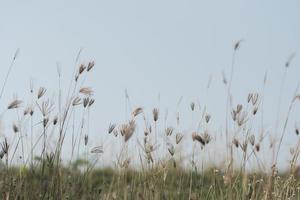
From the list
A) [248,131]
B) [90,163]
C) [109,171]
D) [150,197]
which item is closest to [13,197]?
[90,163]

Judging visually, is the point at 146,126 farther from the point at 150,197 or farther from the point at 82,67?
the point at 82,67

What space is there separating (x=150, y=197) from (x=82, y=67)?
0.89m

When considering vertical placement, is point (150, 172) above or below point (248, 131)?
below

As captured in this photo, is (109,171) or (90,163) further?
(109,171)

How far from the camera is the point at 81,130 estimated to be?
328cm

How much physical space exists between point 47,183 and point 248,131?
1.31 metres

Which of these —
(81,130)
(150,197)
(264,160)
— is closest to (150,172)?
(150,197)

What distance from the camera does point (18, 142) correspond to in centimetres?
320

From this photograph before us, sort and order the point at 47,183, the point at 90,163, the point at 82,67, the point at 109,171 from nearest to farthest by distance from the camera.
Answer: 1. the point at 82,67
2. the point at 47,183
3. the point at 90,163
4. the point at 109,171

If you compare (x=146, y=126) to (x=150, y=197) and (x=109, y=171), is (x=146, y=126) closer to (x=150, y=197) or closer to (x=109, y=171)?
(x=150, y=197)

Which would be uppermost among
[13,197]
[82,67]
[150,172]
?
[82,67]

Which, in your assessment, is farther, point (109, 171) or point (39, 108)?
point (109, 171)

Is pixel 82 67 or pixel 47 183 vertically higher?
pixel 82 67

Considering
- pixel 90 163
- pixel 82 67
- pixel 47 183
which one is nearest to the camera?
pixel 82 67
